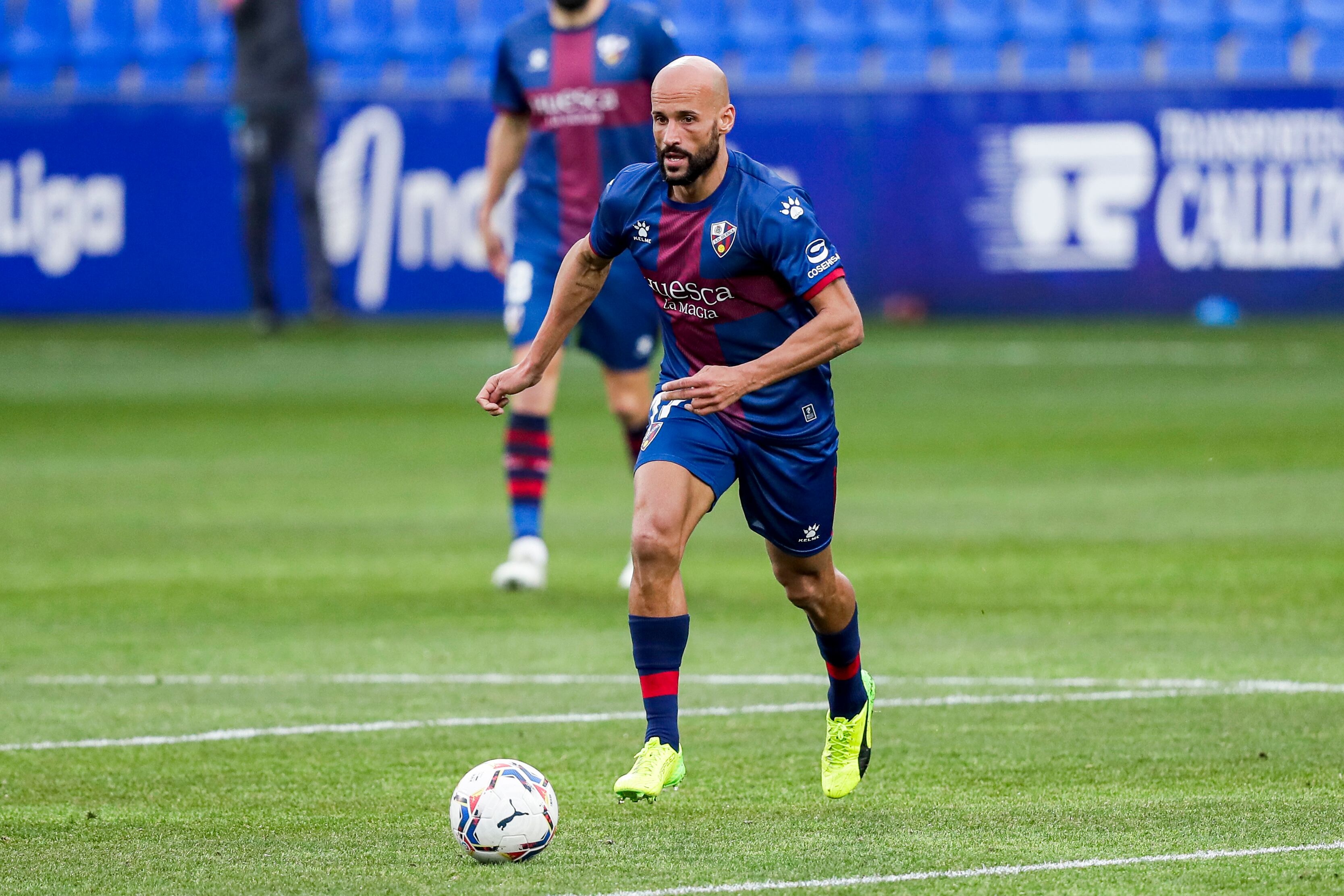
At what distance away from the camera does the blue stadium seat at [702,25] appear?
25.5 meters

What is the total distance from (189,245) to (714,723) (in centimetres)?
1694

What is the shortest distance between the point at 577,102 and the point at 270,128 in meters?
13.0

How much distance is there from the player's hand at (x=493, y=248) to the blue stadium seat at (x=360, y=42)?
631 inches

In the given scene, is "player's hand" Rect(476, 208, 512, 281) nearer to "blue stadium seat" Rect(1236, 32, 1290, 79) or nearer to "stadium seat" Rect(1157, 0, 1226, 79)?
"stadium seat" Rect(1157, 0, 1226, 79)

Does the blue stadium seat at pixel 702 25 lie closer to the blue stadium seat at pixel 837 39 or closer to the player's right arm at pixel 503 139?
the blue stadium seat at pixel 837 39

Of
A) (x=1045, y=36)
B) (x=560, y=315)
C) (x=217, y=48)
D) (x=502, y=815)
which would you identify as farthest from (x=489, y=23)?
(x=502, y=815)

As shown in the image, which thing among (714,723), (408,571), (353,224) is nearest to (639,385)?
(408,571)

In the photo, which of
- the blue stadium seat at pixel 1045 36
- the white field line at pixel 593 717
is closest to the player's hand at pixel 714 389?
the white field line at pixel 593 717

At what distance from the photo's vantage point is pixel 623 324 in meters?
9.18

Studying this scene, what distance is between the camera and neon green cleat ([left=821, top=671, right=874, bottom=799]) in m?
5.46

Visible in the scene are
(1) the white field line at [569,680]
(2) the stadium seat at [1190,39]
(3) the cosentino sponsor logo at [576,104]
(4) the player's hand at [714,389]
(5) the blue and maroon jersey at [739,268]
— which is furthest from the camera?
(2) the stadium seat at [1190,39]

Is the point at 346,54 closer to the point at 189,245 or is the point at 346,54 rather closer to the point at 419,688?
the point at 189,245

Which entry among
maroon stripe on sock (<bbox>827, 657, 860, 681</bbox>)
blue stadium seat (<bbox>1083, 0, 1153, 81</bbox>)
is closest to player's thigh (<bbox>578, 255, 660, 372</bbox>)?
maroon stripe on sock (<bbox>827, 657, 860, 681</bbox>)

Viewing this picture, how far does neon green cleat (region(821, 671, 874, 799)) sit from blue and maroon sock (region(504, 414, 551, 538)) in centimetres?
347
